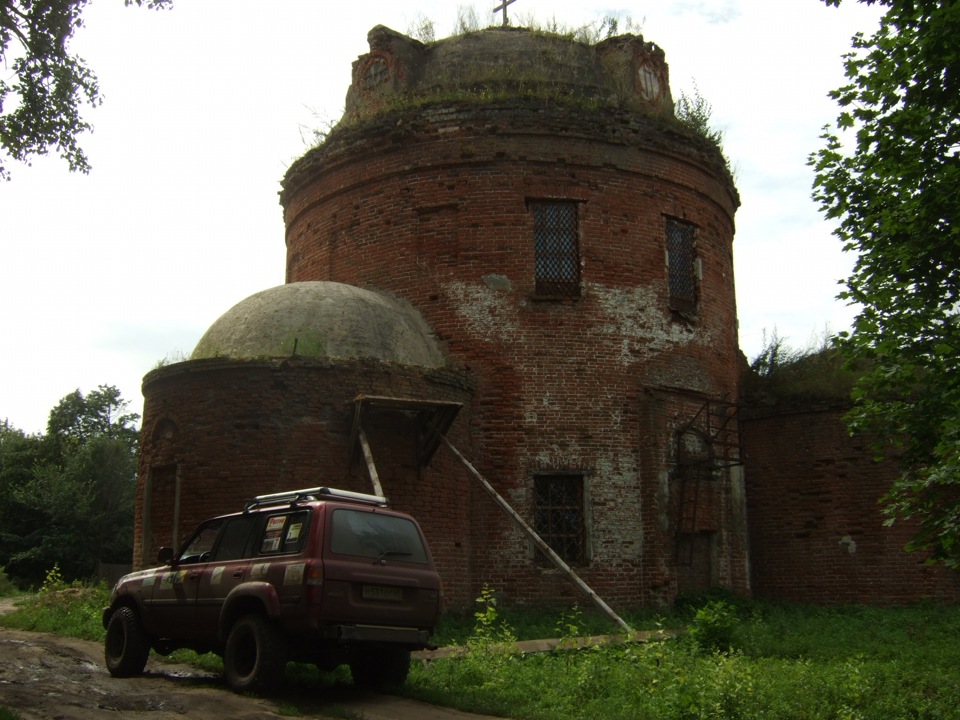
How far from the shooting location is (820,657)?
1065 centimetres

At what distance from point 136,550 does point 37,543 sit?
20.4m

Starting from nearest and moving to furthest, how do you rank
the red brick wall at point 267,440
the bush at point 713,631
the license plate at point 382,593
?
the license plate at point 382,593
the bush at point 713,631
the red brick wall at point 267,440

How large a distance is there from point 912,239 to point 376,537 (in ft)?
21.6

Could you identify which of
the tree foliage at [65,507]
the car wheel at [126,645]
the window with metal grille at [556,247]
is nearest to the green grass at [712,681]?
the car wheel at [126,645]

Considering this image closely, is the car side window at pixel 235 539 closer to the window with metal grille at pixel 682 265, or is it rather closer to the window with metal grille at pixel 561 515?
the window with metal grille at pixel 561 515

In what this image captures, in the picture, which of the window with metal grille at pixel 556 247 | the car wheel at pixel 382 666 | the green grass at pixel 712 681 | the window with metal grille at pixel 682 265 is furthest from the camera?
the window with metal grille at pixel 682 265

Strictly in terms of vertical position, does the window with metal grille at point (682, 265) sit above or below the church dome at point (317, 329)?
above

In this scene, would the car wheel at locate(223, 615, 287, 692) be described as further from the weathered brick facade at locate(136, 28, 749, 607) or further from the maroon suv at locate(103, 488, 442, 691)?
the weathered brick facade at locate(136, 28, 749, 607)

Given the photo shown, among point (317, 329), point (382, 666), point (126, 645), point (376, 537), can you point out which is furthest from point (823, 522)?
point (126, 645)

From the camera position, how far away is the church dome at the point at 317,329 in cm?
1388

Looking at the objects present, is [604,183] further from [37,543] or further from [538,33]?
[37,543]

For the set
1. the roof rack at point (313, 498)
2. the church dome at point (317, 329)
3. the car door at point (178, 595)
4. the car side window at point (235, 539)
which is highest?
the church dome at point (317, 329)

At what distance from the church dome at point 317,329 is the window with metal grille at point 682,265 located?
445 cm

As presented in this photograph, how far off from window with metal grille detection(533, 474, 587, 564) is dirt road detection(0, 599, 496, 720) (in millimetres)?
6563
